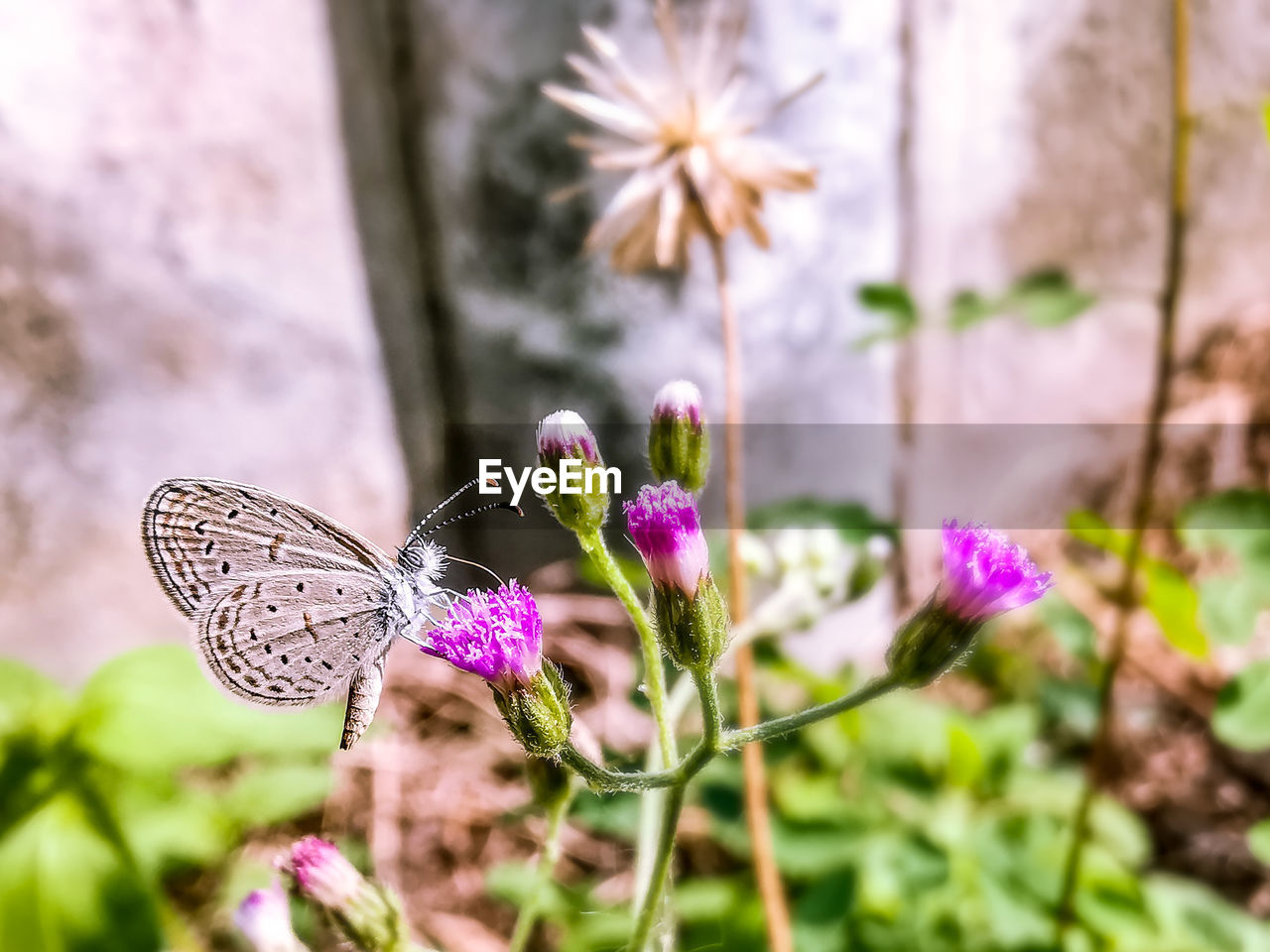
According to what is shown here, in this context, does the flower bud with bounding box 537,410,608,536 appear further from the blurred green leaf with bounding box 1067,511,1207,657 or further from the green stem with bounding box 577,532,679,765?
the blurred green leaf with bounding box 1067,511,1207,657

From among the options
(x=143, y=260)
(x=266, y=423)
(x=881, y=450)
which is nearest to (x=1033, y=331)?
(x=881, y=450)

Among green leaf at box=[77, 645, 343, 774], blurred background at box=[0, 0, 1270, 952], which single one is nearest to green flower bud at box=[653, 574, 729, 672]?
blurred background at box=[0, 0, 1270, 952]

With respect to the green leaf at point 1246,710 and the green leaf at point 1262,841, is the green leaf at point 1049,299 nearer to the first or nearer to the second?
the green leaf at point 1246,710

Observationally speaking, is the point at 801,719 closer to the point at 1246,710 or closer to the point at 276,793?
the point at 1246,710

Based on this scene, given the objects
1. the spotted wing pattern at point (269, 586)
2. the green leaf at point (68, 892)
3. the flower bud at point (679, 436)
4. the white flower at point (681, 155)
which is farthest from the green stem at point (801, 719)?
the green leaf at point (68, 892)

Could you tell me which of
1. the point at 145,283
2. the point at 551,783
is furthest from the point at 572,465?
the point at 145,283

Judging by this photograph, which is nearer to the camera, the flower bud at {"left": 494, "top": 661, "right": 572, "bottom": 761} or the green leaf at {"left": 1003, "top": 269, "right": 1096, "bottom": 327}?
the flower bud at {"left": 494, "top": 661, "right": 572, "bottom": 761}

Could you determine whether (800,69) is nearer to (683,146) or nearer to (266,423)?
(683,146)
